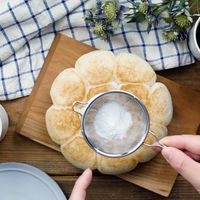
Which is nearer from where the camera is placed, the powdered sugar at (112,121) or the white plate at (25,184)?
the powdered sugar at (112,121)

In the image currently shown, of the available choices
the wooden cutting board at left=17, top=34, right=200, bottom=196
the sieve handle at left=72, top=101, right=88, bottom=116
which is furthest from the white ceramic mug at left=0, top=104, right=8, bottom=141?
the sieve handle at left=72, top=101, right=88, bottom=116

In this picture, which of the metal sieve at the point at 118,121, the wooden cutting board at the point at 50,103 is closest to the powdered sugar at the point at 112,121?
the metal sieve at the point at 118,121

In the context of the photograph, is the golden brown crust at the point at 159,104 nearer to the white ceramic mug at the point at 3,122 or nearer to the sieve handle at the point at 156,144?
the sieve handle at the point at 156,144

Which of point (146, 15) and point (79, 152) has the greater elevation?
point (146, 15)

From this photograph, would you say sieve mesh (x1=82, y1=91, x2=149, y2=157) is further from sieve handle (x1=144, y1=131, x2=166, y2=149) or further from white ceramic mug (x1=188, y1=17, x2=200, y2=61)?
white ceramic mug (x1=188, y1=17, x2=200, y2=61)

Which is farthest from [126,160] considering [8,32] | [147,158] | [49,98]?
[8,32]

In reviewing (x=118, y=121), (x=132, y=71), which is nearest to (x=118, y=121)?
(x=118, y=121)

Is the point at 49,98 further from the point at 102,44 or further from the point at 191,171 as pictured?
the point at 191,171

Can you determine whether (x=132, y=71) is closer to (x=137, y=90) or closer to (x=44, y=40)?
(x=137, y=90)
